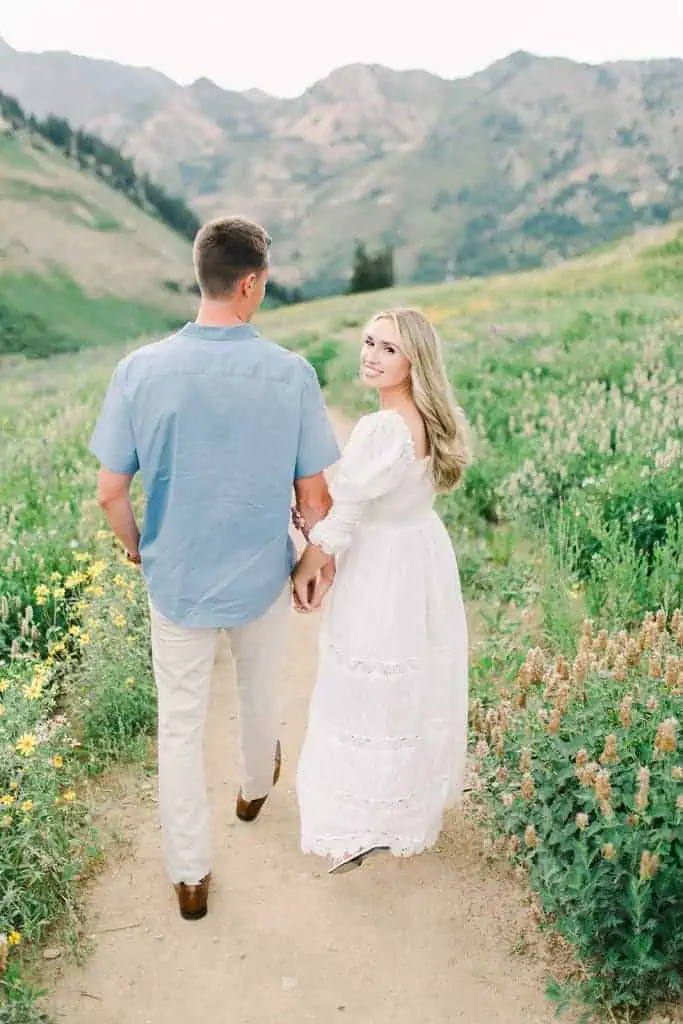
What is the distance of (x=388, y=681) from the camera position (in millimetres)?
3816

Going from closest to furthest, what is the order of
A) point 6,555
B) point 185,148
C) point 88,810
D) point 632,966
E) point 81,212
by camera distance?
point 632,966
point 88,810
point 6,555
point 81,212
point 185,148

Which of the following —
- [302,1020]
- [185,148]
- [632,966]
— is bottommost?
[302,1020]

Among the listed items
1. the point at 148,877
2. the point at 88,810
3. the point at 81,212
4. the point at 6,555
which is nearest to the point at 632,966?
the point at 148,877

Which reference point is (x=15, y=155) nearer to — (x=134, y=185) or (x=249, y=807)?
(x=134, y=185)

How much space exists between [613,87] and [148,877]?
2312 centimetres

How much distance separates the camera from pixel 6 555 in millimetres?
6191

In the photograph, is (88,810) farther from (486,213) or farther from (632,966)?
(486,213)

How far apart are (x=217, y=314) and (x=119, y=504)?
0.79m

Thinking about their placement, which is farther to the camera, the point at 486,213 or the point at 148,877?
the point at 486,213

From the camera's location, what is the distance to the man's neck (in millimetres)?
3188

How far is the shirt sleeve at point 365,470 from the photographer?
350 cm

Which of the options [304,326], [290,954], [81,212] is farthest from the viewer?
[304,326]

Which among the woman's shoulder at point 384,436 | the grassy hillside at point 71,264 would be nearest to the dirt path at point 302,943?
the woman's shoulder at point 384,436

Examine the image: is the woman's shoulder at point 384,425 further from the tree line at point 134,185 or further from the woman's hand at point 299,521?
the tree line at point 134,185
